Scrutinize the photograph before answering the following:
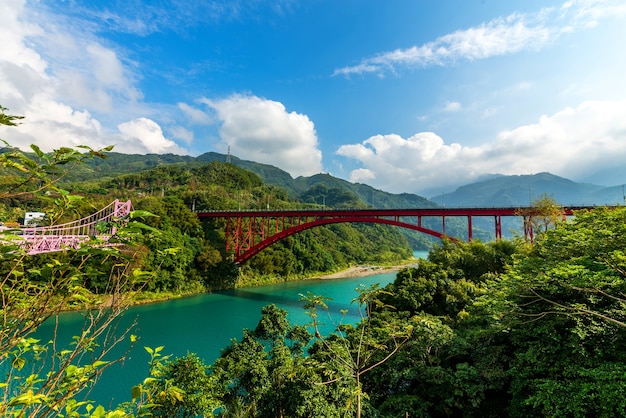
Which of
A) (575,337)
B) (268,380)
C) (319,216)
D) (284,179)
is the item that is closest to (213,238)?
(319,216)

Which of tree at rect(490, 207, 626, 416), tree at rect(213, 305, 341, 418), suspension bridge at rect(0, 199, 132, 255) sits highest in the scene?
suspension bridge at rect(0, 199, 132, 255)

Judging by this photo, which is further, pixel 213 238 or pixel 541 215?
pixel 213 238

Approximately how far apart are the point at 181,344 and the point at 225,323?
321cm

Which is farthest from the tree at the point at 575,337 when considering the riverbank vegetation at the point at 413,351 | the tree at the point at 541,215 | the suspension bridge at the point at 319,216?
the suspension bridge at the point at 319,216

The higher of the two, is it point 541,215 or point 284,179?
point 284,179

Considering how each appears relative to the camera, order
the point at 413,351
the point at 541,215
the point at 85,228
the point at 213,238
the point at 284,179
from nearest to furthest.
Result: the point at 413,351 → the point at 541,215 → the point at 85,228 → the point at 213,238 → the point at 284,179

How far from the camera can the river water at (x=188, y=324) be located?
30.8 feet

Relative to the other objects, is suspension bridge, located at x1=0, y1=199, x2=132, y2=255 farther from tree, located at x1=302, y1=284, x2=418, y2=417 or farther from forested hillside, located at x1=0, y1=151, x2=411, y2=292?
tree, located at x1=302, y1=284, x2=418, y2=417

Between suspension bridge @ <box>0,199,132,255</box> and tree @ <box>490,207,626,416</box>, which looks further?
tree @ <box>490,207,626,416</box>

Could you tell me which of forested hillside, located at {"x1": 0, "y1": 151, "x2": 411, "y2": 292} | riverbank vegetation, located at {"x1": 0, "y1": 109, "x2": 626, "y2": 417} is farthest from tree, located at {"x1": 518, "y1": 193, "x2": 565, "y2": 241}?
forested hillside, located at {"x1": 0, "y1": 151, "x2": 411, "y2": 292}

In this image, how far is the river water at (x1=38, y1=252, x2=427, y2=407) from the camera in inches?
369

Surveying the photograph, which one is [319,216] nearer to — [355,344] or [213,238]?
[213,238]

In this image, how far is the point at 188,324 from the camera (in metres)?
15.2

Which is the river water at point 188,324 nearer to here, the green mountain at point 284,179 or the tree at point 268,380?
the tree at point 268,380
